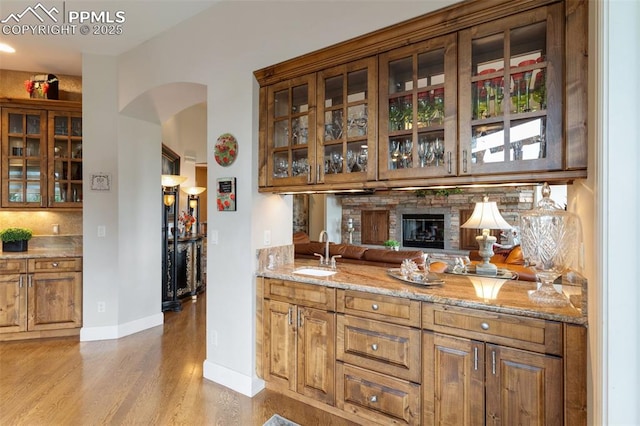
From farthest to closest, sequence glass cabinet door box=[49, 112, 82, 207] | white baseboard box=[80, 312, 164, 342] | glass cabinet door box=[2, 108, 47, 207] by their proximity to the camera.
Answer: glass cabinet door box=[49, 112, 82, 207], glass cabinet door box=[2, 108, 47, 207], white baseboard box=[80, 312, 164, 342]

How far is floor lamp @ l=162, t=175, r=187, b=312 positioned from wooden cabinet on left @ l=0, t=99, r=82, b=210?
985 mm

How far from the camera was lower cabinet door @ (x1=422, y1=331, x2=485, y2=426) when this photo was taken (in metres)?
1.63

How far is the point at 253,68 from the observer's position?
255 cm

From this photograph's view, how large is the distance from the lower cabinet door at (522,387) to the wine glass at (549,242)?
0.30 meters

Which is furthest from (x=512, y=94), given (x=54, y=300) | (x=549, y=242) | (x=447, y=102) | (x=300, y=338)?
(x=54, y=300)

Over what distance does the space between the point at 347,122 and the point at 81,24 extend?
9.62ft

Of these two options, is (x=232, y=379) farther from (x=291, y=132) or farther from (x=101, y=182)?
(x=101, y=182)

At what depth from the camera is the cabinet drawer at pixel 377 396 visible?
183 cm

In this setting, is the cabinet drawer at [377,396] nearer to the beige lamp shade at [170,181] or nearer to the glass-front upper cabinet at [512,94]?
the glass-front upper cabinet at [512,94]

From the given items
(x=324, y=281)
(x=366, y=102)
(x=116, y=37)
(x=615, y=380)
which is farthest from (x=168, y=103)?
(x=615, y=380)

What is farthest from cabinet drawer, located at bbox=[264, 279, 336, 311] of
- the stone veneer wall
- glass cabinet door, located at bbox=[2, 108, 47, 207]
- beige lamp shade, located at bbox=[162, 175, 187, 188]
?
the stone veneer wall

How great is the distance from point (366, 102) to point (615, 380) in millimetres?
1814

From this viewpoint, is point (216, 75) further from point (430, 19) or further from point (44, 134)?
point (44, 134)

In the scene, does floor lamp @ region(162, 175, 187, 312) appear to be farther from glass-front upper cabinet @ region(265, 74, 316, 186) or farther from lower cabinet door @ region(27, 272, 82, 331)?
glass-front upper cabinet @ region(265, 74, 316, 186)
